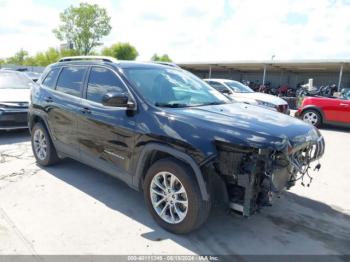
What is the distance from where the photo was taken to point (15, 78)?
927cm

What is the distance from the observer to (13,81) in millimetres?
9062

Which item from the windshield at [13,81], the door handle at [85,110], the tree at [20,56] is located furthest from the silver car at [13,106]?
the tree at [20,56]

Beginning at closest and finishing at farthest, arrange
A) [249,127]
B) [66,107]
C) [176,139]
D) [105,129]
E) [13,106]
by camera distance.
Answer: [249,127]
[176,139]
[105,129]
[66,107]
[13,106]

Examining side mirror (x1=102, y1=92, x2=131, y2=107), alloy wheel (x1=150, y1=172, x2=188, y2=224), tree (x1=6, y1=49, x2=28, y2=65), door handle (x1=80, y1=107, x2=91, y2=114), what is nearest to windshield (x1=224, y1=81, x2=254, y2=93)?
door handle (x1=80, y1=107, x2=91, y2=114)

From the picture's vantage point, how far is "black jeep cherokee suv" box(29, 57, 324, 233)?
3.09 m

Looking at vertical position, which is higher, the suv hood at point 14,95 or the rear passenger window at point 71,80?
the rear passenger window at point 71,80

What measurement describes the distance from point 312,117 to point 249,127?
9.26m

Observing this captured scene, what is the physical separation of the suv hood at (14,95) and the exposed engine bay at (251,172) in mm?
6401

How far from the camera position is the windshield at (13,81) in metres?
8.78

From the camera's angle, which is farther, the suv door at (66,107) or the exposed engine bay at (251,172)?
the suv door at (66,107)

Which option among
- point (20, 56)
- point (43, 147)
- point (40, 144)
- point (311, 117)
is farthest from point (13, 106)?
point (20, 56)

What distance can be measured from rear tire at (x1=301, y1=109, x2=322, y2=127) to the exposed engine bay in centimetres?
882

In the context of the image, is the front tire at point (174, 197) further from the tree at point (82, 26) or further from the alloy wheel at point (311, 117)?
the tree at point (82, 26)

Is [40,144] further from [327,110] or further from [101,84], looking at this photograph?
[327,110]
